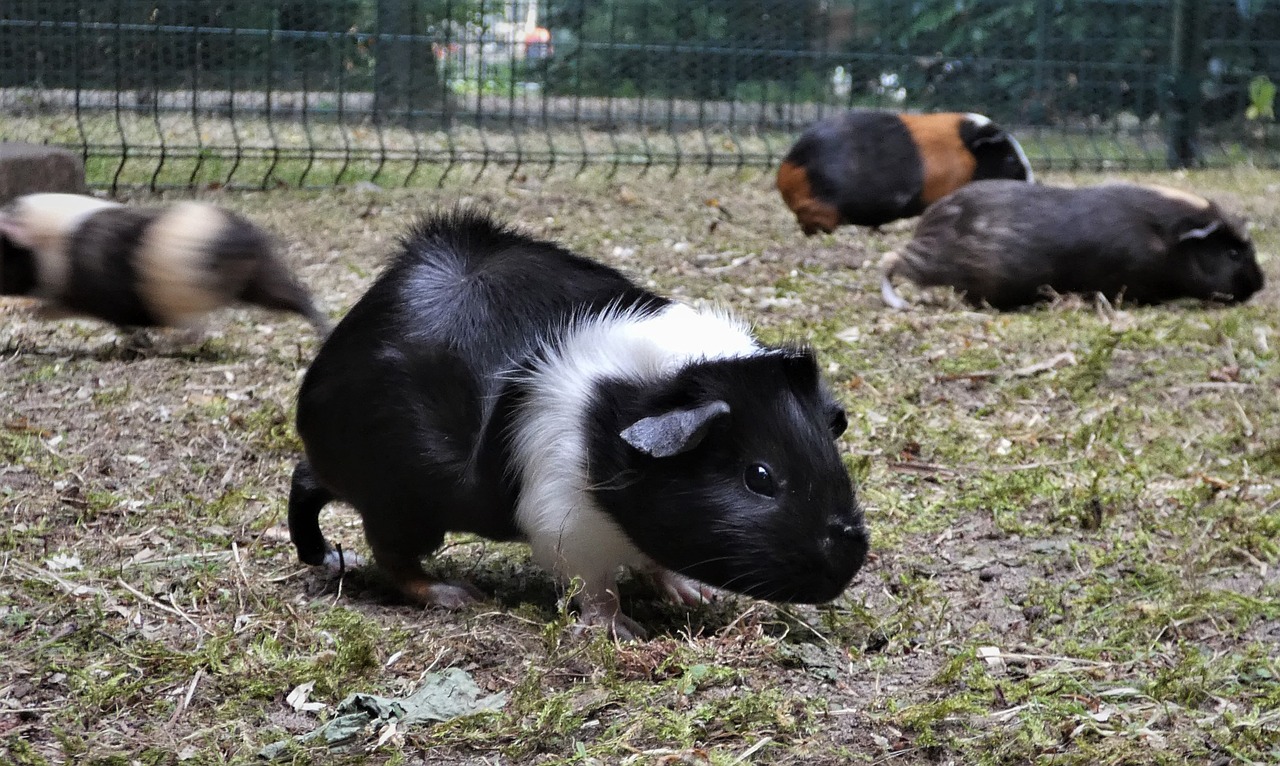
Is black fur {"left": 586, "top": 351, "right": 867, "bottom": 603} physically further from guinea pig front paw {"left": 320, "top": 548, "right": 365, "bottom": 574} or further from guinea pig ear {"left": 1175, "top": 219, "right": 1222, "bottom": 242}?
guinea pig ear {"left": 1175, "top": 219, "right": 1222, "bottom": 242}

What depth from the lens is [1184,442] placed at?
3602 mm

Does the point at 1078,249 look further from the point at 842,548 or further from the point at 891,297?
the point at 842,548

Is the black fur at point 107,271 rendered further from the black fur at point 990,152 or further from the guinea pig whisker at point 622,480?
the black fur at point 990,152

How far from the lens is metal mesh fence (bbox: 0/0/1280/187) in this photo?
22.5 feet

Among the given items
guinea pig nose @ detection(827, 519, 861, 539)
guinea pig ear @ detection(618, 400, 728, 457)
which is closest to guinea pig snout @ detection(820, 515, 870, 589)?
guinea pig nose @ detection(827, 519, 861, 539)

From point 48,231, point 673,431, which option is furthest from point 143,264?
point 673,431

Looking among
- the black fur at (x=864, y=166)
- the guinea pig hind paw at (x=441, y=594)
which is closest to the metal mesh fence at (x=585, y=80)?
the black fur at (x=864, y=166)

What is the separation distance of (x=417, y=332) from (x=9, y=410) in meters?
1.91

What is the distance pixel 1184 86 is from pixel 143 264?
315 inches

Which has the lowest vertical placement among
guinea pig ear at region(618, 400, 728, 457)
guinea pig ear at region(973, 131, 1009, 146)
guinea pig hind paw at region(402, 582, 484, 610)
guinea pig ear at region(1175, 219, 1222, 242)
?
guinea pig hind paw at region(402, 582, 484, 610)

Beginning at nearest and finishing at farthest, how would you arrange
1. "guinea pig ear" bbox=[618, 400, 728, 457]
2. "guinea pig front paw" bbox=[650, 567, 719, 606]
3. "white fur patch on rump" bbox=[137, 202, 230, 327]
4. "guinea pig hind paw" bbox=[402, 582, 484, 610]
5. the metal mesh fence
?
"guinea pig ear" bbox=[618, 400, 728, 457] < "guinea pig hind paw" bbox=[402, 582, 484, 610] < "guinea pig front paw" bbox=[650, 567, 719, 606] < "white fur patch on rump" bbox=[137, 202, 230, 327] < the metal mesh fence

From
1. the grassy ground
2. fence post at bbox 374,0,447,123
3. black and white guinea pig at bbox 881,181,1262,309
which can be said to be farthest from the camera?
fence post at bbox 374,0,447,123

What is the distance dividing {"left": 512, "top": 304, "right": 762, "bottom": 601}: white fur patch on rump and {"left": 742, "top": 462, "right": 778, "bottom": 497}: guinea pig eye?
218mm

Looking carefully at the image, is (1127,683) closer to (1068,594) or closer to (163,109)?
(1068,594)
